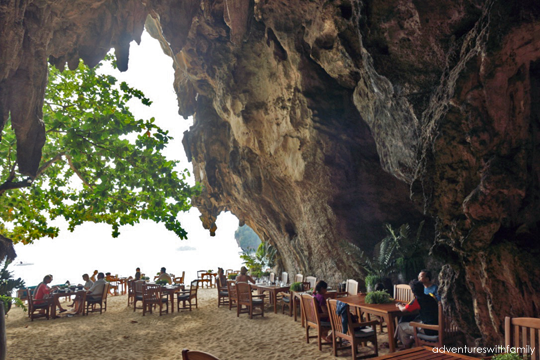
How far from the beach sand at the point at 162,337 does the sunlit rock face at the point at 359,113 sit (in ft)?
10.3

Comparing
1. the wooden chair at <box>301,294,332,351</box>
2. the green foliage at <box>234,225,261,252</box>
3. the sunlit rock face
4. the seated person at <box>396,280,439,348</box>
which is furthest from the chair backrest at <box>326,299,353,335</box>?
the green foliage at <box>234,225,261,252</box>

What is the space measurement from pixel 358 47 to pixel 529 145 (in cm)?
466

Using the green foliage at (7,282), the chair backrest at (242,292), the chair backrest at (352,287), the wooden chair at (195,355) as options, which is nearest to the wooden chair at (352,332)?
the chair backrest at (352,287)

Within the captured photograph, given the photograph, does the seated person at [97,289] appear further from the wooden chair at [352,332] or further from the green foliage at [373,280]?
the wooden chair at [352,332]

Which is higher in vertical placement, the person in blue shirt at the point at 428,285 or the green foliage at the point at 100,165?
the green foliage at the point at 100,165

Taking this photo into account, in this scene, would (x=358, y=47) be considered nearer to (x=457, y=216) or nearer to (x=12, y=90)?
(x=457, y=216)

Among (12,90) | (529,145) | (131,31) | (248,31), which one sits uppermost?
(248,31)

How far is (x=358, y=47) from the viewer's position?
24.6 feet

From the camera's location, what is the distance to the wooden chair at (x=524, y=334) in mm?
2871

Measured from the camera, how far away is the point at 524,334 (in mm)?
2979

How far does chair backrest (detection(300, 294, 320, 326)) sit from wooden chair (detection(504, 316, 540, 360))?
11.0 ft

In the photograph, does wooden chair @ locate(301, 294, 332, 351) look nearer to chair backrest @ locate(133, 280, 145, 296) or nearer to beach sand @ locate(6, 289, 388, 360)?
beach sand @ locate(6, 289, 388, 360)

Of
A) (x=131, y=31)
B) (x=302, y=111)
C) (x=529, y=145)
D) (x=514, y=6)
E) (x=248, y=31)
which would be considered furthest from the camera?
(x=248, y=31)

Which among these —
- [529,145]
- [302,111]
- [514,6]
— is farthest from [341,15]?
[529,145]
